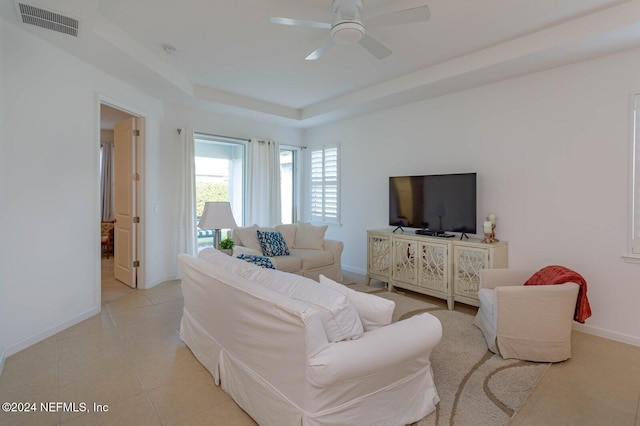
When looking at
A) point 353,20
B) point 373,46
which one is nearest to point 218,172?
point 373,46

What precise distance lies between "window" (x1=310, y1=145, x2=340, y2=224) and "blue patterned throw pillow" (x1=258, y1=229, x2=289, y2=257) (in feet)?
5.37

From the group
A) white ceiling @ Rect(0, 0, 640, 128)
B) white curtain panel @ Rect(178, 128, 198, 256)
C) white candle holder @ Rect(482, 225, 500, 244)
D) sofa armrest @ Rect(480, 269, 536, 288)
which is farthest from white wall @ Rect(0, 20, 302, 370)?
white candle holder @ Rect(482, 225, 500, 244)

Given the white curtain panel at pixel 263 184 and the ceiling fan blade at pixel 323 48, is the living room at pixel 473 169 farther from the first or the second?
the ceiling fan blade at pixel 323 48

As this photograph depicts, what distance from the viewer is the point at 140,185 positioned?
15.1 ft

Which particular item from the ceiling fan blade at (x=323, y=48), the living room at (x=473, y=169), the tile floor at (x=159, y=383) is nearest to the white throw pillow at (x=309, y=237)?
the living room at (x=473, y=169)

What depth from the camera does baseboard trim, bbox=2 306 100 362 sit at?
274 centimetres

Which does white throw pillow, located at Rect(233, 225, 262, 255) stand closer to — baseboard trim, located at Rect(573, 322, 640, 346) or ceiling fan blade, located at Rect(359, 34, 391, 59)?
ceiling fan blade, located at Rect(359, 34, 391, 59)

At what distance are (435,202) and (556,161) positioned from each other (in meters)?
1.36

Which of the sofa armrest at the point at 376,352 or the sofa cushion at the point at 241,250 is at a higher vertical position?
the sofa cushion at the point at 241,250

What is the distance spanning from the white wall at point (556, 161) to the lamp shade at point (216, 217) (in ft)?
9.04

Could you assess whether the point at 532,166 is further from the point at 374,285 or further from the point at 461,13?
the point at 374,285

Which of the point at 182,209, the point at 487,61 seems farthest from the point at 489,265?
the point at 182,209

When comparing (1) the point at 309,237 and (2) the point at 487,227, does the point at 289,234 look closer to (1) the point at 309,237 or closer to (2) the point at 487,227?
(1) the point at 309,237

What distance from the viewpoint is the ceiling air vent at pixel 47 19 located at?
247 cm
